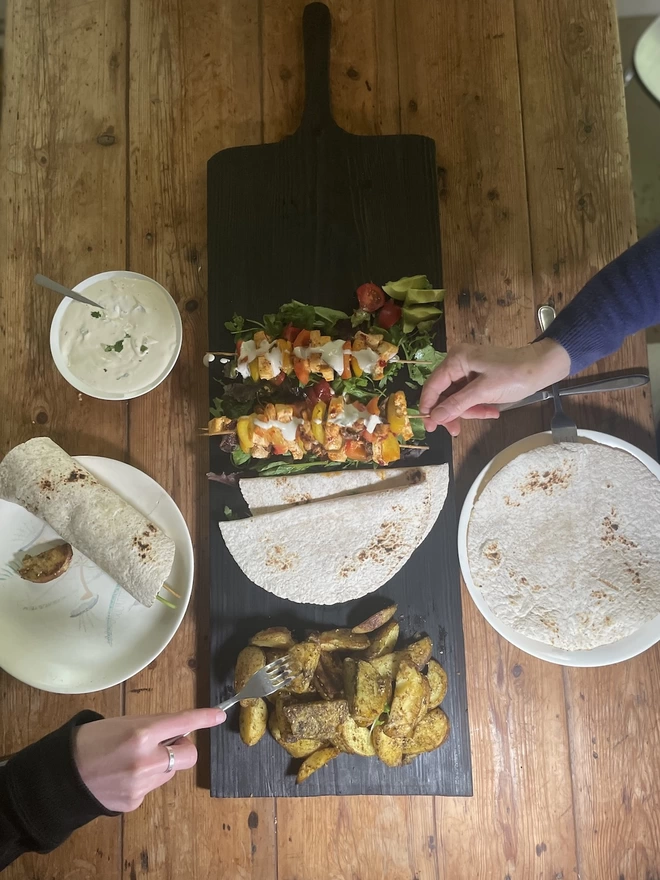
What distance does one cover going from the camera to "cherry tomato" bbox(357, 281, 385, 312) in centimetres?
191

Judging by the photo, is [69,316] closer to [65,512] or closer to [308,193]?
[65,512]

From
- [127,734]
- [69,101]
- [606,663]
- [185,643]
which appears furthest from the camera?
[69,101]

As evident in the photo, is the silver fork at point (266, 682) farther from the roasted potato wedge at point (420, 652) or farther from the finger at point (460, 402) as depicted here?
the finger at point (460, 402)

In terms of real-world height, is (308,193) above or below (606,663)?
above

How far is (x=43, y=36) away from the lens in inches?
86.4

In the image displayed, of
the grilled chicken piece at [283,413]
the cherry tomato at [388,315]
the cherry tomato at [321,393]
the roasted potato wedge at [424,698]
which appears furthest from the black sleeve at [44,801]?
the cherry tomato at [388,315]

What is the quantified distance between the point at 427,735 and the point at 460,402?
99 centimetres

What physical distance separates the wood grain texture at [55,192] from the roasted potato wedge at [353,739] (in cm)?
108

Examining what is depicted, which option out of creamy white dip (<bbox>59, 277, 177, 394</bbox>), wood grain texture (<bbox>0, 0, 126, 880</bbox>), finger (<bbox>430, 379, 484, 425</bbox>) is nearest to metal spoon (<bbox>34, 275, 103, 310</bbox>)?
creamy white dip (<bbox>59, 277, 177, 394</bbox>)

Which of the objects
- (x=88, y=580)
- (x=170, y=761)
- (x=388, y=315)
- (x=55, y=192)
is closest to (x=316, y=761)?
(x=170, y=761)

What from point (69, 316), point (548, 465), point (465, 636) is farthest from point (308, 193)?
point (465, 636)

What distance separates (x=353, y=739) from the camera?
5.83ft

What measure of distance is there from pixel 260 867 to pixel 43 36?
2.94 m

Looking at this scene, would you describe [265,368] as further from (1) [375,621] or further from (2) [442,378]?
(1) [375,621]
